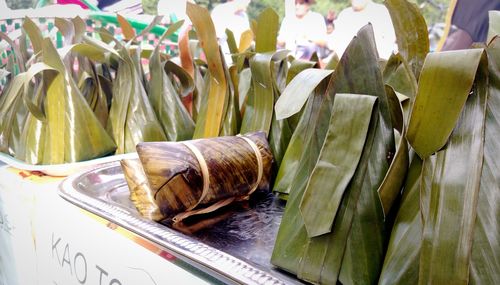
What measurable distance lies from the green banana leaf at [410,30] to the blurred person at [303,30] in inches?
52.9

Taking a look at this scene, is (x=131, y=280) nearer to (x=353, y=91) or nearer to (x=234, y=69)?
(x=353, y=91)

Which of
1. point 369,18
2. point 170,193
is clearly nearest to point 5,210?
point 170,193

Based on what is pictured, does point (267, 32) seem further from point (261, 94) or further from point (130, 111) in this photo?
point (130, 111)

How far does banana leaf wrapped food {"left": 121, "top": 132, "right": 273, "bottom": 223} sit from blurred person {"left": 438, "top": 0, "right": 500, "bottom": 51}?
984mm

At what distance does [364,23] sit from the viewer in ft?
5.25

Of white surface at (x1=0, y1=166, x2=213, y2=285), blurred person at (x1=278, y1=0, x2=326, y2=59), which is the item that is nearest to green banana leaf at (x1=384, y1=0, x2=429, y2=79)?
white surface at (x1=0, y1=166, x2=213, y2=285)

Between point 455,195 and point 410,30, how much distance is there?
0.83 feet

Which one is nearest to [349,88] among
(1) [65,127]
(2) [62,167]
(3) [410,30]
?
(3) [410,30]

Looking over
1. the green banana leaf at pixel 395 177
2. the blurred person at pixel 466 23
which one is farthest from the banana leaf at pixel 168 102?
the blurred person at pixel 466 23

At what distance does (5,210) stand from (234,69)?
57 centimetres

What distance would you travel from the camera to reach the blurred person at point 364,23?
4.59 feet

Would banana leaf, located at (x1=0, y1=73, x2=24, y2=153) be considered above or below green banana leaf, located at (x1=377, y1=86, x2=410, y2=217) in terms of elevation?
below

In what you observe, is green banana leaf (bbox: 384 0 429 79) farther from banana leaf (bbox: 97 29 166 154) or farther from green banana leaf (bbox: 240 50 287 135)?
banana leaf (bbox: 97 29 166 154)

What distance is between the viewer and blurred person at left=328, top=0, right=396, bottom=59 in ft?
4.59
